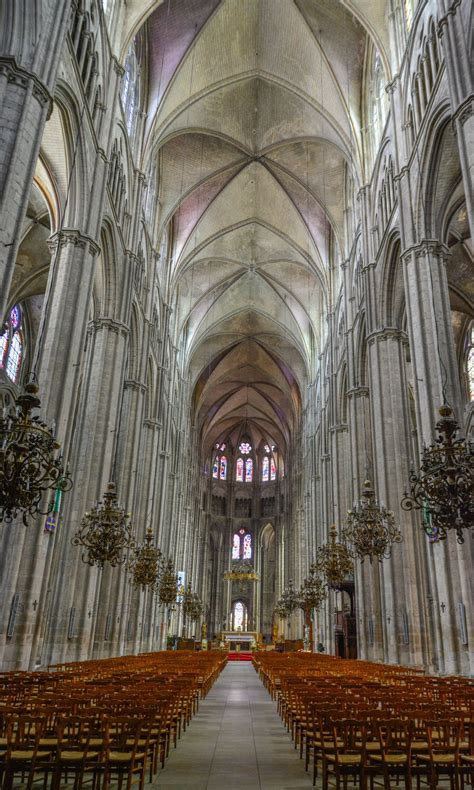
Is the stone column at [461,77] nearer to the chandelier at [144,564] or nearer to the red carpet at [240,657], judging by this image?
the chandelier at [144,564]

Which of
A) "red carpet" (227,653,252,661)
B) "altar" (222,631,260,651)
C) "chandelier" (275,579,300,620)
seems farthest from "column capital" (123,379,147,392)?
"altar" (222,631,260,651)

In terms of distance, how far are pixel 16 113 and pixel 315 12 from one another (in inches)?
723

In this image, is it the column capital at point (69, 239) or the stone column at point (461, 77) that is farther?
the column capital at point (69, 239)

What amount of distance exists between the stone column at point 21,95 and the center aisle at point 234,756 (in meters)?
7.00

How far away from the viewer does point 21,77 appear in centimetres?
1122

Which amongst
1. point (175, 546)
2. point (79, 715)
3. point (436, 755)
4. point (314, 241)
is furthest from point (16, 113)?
point (175, 546)

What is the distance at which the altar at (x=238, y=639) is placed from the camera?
156 ft

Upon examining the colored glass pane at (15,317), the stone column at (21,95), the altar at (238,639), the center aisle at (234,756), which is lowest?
the center aisle at (234,756)

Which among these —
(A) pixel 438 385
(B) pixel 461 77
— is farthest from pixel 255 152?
(A) pixel 438 385

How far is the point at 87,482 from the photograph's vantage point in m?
18.3

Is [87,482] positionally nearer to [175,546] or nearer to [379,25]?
[379,25]

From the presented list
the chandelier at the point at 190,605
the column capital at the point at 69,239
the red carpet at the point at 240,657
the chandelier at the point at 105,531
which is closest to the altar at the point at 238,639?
the red carpet at the point at 240,657

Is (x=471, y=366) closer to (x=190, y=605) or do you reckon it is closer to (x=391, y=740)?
(x=391, y=740)

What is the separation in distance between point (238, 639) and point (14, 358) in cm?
3166
